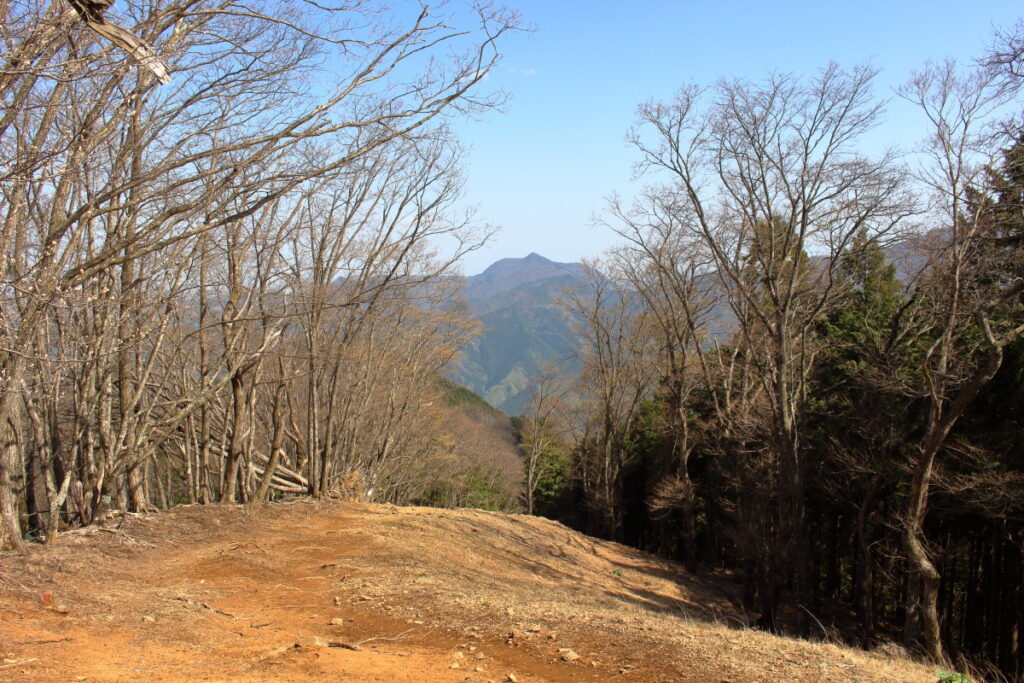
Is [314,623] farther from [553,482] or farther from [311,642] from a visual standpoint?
[553,482]

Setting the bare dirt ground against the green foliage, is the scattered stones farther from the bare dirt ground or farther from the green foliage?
the green foliage

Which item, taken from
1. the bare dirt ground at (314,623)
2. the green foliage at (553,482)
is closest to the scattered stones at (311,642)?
the bare dirt ground at (314,623)

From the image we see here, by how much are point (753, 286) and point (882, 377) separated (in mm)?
4851

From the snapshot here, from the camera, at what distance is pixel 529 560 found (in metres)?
13.9

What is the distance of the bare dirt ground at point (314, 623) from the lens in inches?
172

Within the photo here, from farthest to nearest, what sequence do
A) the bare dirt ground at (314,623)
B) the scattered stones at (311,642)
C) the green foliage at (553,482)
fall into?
the green foliage at (553,482) < the scattered stones at (311,642) < the bare dirt ground at (314,623)

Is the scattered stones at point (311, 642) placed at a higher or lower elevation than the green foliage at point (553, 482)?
higher

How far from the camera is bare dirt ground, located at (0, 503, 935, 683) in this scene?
4.36 m

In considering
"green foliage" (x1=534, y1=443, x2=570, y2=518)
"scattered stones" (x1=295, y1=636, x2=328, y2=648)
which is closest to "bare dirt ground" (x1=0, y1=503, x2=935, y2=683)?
"scattered stones" (x1=295, y1=636, x2=328, y2=648)

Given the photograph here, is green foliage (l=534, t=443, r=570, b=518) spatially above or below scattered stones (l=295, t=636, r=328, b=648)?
below

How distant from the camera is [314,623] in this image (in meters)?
6.14

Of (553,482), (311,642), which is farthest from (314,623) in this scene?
Answer: (553,482)

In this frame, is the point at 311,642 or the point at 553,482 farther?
the point at 553,482

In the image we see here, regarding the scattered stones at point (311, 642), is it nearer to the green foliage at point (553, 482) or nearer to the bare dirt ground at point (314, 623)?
the bare dirt ground at point (314, 623)
